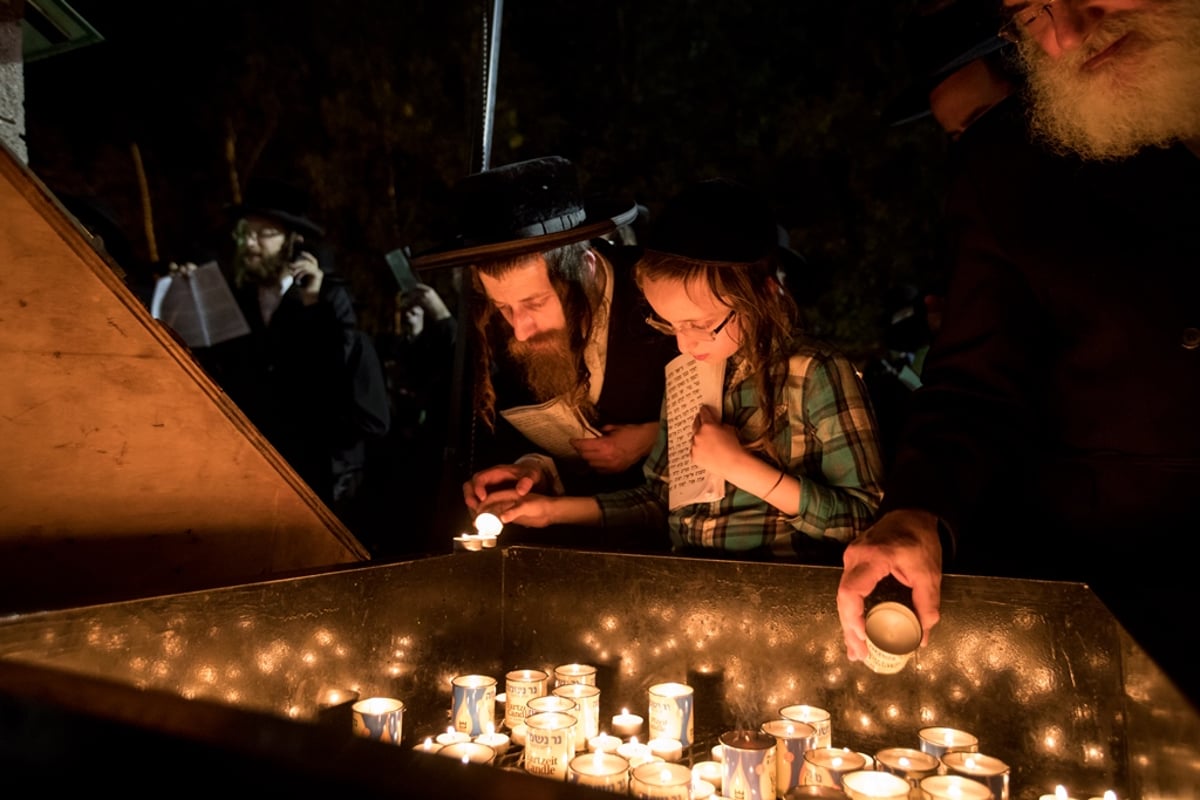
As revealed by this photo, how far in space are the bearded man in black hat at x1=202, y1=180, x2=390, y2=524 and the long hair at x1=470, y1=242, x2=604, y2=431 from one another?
2.07 metres

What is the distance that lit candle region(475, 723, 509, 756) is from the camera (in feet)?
6.49

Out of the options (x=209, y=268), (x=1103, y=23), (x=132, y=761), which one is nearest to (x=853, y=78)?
(x=209, y=268)

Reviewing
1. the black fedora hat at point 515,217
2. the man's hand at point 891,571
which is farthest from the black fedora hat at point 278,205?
the man's hand at point 891,571

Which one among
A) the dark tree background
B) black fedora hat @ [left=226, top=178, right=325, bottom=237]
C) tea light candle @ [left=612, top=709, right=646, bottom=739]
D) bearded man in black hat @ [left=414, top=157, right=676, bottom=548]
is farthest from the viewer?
the dark tree background

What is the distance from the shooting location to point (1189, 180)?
183 centimetres

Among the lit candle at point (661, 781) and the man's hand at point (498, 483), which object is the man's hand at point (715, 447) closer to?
the man's hand at point (498, 483)

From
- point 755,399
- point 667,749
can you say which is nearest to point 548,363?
point 755,399

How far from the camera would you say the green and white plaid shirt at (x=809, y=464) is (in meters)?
2.21

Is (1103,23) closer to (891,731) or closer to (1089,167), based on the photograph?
(1089,167)

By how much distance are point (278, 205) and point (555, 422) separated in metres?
3.35

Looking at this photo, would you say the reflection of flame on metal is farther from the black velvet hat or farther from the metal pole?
the metal pole

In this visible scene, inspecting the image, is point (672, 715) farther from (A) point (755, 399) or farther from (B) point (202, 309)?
(B) point (202, 309)

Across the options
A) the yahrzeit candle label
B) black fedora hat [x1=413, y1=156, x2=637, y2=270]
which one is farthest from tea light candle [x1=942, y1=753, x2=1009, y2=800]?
black fedora hat [x1=413, y1=156, x2=637, y2=270]

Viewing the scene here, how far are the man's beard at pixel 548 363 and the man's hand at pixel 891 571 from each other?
4.94 ft
